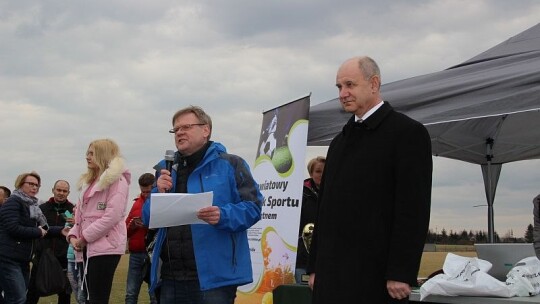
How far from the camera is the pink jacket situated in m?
4.68

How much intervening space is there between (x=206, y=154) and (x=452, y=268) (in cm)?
141

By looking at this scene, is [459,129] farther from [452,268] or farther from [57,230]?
[57,230]

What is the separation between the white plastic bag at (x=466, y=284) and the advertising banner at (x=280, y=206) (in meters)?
2.64

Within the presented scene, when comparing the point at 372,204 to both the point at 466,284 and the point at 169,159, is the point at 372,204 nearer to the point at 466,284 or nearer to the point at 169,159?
the point at 466,284

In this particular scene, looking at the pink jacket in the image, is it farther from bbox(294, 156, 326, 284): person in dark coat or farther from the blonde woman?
bbox(294, 156, 326, 284): person in dark coat

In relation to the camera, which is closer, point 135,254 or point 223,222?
point 223,222

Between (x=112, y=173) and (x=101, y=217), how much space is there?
1.14ft

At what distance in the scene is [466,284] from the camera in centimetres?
318

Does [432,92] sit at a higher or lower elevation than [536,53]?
lower

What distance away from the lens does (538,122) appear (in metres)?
7.11

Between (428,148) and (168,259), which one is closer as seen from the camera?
(428,148)

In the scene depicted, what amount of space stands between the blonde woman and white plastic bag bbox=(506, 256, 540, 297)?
8.94 feet

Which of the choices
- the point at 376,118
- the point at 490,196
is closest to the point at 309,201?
the point at 490,196

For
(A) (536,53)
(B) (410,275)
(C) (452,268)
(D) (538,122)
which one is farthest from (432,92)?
(D) (538,122)
